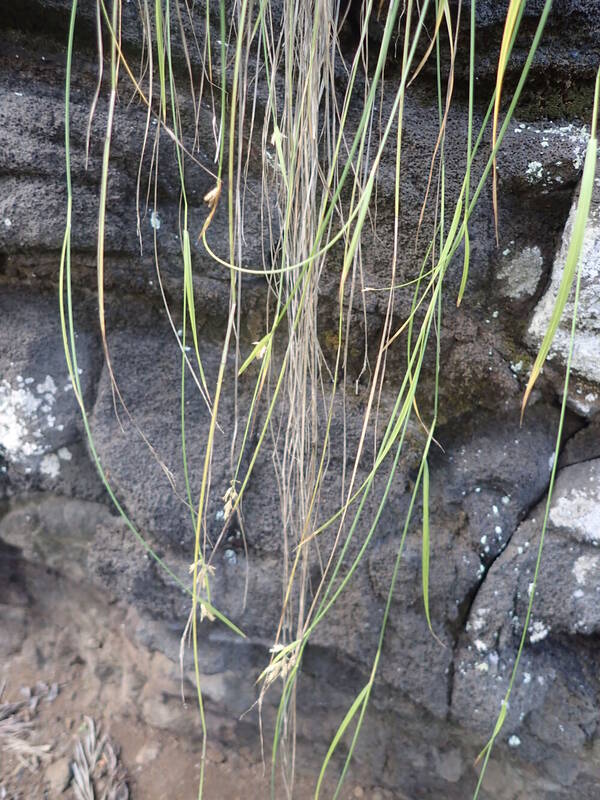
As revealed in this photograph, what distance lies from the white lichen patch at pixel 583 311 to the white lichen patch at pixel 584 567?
0.25m

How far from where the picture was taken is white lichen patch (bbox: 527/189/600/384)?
31.4 inches

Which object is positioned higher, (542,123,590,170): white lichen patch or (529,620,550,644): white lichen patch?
(542,123,590,170): white lichen patch

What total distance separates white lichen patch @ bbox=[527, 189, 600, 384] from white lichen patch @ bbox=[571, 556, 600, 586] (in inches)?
10.0

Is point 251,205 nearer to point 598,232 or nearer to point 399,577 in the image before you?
point 598,232

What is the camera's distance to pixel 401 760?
1.04 m

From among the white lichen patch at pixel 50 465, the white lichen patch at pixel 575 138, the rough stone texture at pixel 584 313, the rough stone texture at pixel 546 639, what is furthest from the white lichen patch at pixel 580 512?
the white lichen patch at pixel 50 465

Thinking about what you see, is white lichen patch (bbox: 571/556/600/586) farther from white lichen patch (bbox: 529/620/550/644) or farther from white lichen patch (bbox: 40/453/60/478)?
white lichen patch (bbox: 40/453/60/478)

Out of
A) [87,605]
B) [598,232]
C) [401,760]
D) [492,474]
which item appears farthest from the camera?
[87,605]

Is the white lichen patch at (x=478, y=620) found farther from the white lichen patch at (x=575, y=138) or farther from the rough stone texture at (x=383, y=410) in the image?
the white lichen patch at (x=575, y=138)

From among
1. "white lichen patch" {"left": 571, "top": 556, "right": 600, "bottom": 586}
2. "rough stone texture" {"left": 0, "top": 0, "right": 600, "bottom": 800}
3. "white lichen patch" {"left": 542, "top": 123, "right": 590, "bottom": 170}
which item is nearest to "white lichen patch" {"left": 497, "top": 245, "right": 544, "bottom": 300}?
"rough stone texture" {"left": 0, "top": 0, "right": 600, "bottom": 800}

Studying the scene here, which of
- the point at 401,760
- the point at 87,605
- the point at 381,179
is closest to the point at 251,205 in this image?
the point at 381,179

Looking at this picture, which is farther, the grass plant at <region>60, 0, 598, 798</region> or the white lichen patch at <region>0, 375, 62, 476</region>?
the white lichen patch at <region>0, 375, 62, 476</region>

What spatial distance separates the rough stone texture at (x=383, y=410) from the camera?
836 millimetres

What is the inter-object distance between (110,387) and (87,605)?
491 mm
